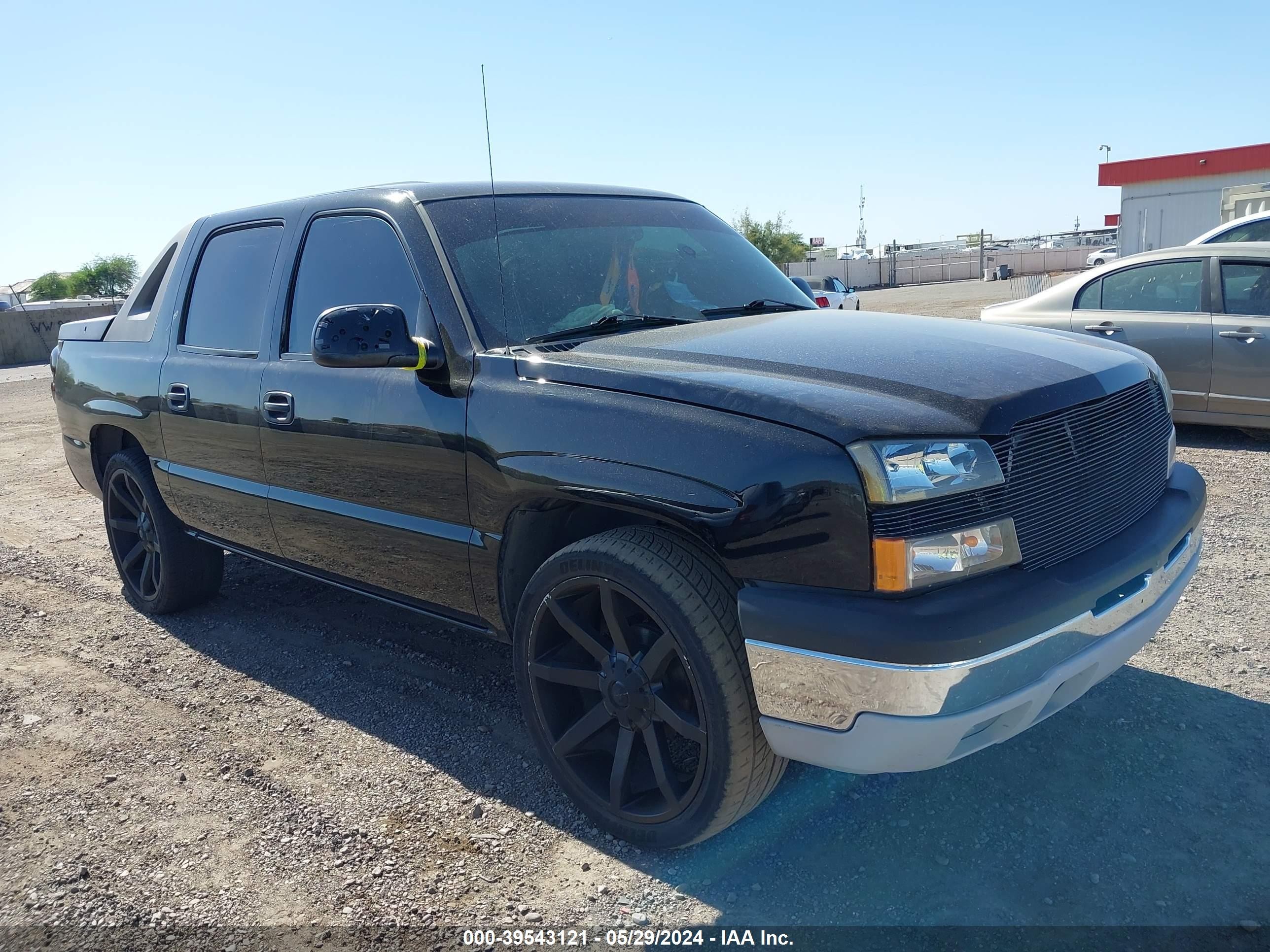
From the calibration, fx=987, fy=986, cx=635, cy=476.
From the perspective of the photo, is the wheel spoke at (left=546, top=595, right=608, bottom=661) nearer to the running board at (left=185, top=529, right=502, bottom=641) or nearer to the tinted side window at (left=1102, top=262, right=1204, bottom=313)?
the running board at (left=185, top=529, right=502, bottom=641)

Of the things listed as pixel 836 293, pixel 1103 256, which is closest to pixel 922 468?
pixel 836 293

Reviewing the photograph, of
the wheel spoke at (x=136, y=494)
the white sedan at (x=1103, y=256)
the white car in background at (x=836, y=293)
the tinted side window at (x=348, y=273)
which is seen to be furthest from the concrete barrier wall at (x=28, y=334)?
the white sedan at (x=1103, y=256)

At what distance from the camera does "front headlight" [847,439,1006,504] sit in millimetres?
2213

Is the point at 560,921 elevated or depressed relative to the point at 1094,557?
depressed

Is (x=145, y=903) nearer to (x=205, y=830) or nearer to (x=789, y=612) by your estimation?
(x=205, y=830)

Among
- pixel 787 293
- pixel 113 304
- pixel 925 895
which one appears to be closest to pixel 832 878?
pixel 925 895

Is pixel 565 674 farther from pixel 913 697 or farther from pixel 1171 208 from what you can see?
pixel 1171 208

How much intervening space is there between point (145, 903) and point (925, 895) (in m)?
2.08

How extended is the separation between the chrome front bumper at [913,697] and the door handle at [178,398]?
10.0ft

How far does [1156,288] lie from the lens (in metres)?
7.42

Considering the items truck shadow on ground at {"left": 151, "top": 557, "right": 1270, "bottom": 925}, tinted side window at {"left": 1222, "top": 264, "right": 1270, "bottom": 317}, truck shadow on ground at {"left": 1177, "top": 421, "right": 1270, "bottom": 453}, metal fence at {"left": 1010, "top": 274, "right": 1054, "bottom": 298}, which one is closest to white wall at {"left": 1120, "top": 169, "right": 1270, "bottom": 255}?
metal fence at {"left": 1010, "top": 274, "right": 1054, "bottom": 298}

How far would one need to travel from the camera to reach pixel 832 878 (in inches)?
102

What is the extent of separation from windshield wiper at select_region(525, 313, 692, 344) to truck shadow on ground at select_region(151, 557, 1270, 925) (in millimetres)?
1409

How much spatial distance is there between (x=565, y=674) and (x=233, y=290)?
247 centimetres
